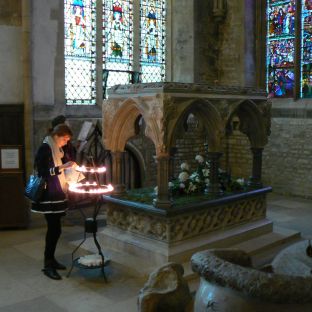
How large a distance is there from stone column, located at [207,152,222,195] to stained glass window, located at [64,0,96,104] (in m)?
3.54

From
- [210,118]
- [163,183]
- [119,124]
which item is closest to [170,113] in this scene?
[163,183]

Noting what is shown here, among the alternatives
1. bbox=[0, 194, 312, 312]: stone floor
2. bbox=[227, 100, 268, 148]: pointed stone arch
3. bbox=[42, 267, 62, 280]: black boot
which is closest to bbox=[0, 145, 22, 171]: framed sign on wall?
bbox=[0, 194, 312, 312]: stone floor

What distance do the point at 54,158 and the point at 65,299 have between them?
141 centimetres

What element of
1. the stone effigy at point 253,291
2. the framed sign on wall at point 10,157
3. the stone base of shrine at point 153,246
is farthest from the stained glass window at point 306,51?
the stone effigy at point 253,291

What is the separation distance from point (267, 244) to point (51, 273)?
2.75 metres

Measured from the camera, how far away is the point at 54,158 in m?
4.91

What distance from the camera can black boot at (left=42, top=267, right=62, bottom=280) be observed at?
4983mm

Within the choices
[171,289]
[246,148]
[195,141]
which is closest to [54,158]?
[171,289]

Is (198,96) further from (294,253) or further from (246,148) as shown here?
(246,148)

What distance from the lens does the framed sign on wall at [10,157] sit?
686 cm

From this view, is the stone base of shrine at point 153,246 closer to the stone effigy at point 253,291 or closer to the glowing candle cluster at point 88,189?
the glowing candle cluster at point 88,189

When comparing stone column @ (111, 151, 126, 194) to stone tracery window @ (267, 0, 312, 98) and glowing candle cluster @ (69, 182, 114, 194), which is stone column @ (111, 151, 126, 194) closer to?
glowing candle cluster @ (69, 182, 114, 194)

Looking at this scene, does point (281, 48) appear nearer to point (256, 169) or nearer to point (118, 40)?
point (118, 40)

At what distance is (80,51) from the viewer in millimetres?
8688
